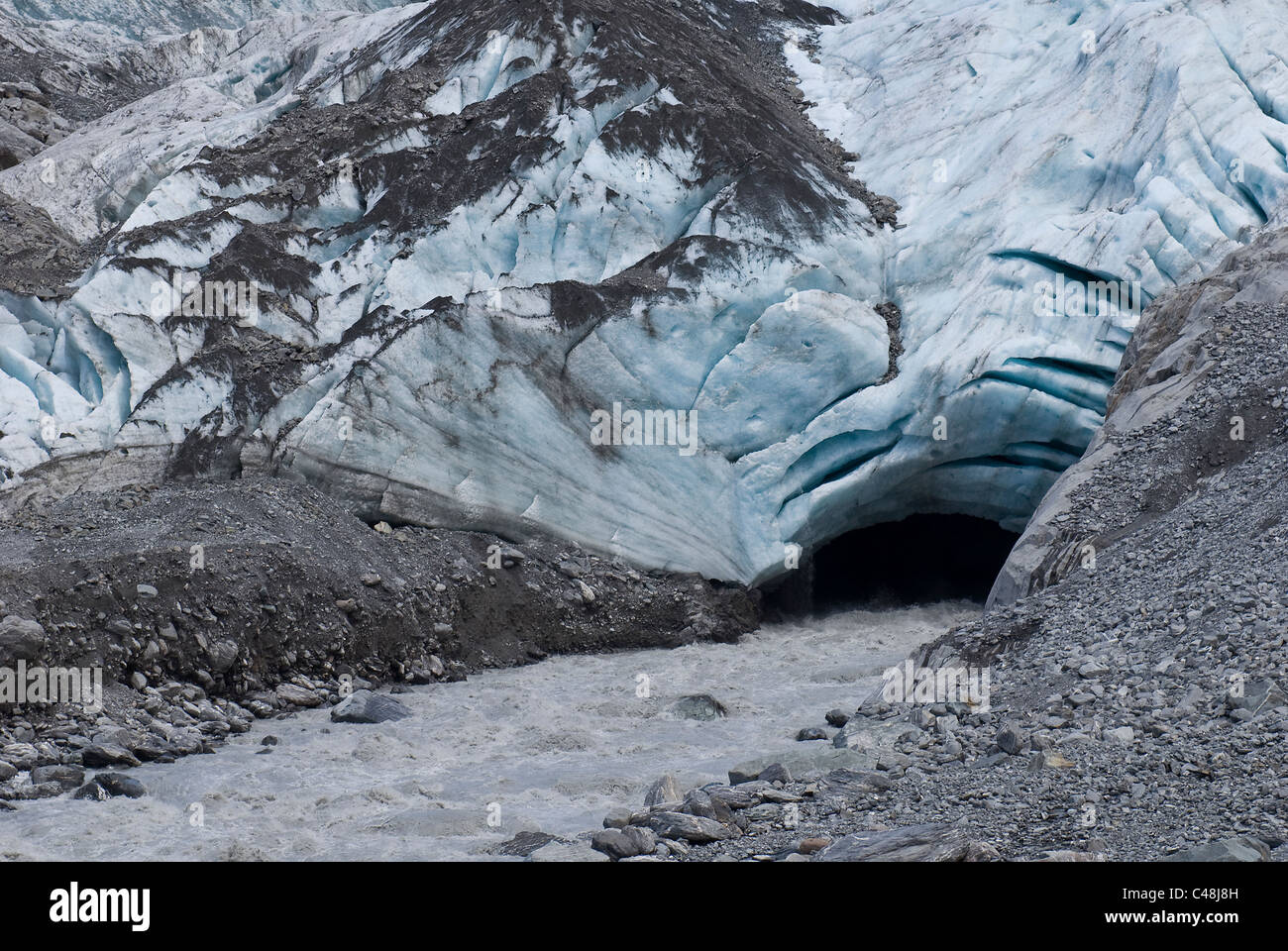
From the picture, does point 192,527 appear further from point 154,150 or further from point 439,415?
point 154,150

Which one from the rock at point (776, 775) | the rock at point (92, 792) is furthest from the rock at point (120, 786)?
the rock at point (776, 775)

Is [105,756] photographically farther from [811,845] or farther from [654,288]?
[654,288]

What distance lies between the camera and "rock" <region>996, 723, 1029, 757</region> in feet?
22.3

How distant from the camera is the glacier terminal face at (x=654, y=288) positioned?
42.7ft

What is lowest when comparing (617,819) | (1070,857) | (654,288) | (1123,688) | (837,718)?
(617,819)

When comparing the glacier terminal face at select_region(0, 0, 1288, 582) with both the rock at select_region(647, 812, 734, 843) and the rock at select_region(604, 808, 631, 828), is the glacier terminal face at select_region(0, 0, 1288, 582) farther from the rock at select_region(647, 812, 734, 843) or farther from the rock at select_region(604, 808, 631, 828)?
the rock at select_region(647, 812, 734, 843)

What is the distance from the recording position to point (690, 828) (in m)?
6.24

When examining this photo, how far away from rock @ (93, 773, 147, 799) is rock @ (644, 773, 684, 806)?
10.8 ft

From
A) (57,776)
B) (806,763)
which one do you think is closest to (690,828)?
(806,763)

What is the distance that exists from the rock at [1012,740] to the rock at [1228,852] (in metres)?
1.77

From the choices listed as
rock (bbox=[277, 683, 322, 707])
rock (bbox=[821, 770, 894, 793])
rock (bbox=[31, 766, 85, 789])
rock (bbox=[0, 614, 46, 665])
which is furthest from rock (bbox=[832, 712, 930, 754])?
rock (bbox=[0, 614, 46, 665])

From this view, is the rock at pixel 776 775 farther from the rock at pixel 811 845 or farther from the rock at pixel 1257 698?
the rock at pixel 1257 698

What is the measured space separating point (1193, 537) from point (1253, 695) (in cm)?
276

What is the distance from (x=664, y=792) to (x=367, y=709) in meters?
3.52
